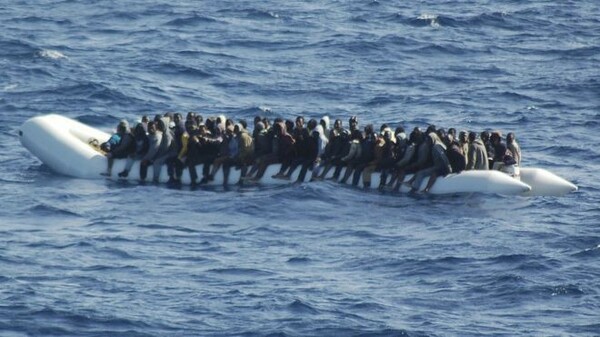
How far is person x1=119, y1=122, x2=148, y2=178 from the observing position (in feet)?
148

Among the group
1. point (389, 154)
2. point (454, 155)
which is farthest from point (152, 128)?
point (454, 155)

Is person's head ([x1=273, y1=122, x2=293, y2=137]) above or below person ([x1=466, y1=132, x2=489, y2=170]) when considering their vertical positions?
above

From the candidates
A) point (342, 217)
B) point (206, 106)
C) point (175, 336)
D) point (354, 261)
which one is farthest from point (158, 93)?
point (175, 336)

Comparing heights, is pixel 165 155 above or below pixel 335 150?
below

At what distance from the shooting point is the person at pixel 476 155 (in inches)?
1711

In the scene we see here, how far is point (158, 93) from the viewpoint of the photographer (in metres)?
58.1

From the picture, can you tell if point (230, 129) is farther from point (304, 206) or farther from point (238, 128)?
point (304, 206)

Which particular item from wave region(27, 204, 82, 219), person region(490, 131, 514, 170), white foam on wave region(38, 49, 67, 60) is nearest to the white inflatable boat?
person region(490, 131, 514, 170)

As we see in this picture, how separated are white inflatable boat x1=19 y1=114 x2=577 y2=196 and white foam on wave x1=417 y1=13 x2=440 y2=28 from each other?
2702cm

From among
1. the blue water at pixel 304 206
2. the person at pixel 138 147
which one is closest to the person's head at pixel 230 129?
the blue water at pixel 304 206

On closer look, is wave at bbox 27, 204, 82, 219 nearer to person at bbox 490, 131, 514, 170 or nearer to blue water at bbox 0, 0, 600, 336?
blue water at bbox 0, 0, 600, 336

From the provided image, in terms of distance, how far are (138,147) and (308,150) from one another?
4695 mm

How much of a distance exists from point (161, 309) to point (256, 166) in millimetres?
12288

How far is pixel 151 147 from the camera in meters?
44.7
